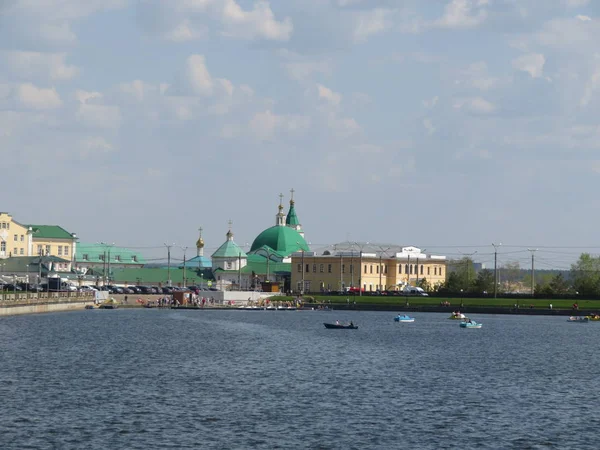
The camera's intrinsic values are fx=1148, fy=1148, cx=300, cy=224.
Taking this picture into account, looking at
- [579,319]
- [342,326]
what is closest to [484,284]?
[579,319]

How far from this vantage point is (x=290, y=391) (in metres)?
53.7

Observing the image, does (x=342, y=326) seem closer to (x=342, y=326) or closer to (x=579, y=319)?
(x=342, y=326)

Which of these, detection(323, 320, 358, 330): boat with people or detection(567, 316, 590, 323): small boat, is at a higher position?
detection(567, 316, 590, 323): small boat

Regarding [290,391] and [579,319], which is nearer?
[290,391]

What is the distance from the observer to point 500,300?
16688cm

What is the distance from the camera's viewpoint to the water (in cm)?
4094

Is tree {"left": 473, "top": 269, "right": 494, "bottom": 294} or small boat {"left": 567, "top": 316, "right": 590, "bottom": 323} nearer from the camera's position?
small boat {"left": 567, "top": 316, "right": 590, "bottom": 323}

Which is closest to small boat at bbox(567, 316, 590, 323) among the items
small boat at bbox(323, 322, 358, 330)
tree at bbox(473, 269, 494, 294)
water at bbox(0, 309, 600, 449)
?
small boat at bbox(323, 322, 358, 330)

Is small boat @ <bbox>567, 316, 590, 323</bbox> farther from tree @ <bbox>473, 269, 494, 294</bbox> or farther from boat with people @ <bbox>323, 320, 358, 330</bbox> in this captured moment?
tree @ <bbox>473, 269, 494, 294</bbox>

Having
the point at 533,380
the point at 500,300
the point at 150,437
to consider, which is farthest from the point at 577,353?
the point at 500,300

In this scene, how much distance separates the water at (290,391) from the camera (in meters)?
40.9

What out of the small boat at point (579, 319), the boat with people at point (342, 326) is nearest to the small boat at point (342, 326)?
the boat with people at point (342, 326)

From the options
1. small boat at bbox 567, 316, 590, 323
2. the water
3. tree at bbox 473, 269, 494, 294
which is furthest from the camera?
tree at bbox 473, 269, 494, 294

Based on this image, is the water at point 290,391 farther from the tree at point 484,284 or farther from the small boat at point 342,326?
the tree at point 484,284
